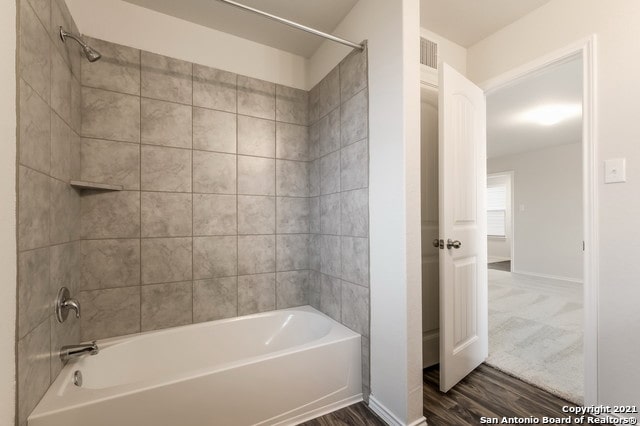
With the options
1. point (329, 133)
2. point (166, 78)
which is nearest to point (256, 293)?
point (329, 133)

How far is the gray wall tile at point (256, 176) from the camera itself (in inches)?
82.2

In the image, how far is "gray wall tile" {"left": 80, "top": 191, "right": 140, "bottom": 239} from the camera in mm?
1647

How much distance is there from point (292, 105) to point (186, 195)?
112 cm

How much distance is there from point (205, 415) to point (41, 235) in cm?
108

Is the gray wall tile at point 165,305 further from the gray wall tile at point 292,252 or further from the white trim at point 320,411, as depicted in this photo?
the white trim at point 320,411

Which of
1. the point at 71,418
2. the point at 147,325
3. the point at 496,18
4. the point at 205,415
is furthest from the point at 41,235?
the point at 496,18

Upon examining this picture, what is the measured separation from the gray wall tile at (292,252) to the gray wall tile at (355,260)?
0.51 meters

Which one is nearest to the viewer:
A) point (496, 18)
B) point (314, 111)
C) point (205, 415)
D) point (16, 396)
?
point (16, 396)

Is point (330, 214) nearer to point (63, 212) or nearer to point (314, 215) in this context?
point (314, 215)

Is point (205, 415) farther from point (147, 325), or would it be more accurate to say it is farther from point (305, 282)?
point (305, 282)

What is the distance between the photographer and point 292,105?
2.30 metres

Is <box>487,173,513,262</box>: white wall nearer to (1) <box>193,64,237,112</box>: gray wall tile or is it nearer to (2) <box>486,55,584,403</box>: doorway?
(2) <box>486,55,584,403</box>: doorway

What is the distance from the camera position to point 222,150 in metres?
2.02

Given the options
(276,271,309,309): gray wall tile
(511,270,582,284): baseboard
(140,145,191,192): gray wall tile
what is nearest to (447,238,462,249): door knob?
(276,271,309,309): gray wall tile
